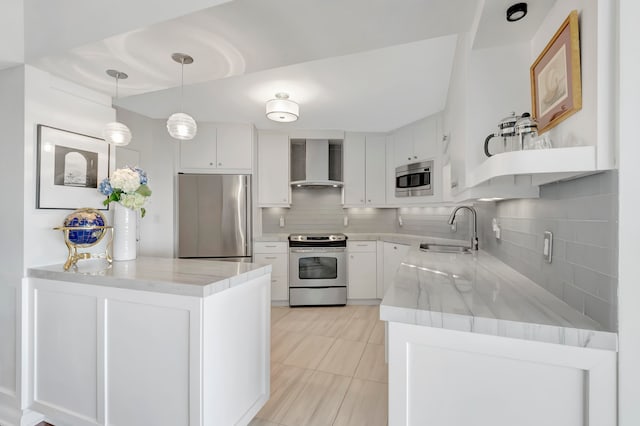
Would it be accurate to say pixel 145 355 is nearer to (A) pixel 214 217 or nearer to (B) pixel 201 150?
(A) pixel 214 217

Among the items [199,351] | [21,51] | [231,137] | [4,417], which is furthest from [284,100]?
[4,417]

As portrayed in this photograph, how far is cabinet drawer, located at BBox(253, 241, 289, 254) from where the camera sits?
376 centimetres

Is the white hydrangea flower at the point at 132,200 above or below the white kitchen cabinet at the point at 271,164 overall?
below

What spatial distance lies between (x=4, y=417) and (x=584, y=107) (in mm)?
3212

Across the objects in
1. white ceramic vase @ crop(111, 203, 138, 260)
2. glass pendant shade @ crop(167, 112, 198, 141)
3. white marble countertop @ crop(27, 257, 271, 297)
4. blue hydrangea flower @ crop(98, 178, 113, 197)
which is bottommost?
white marble countertop @ crop(27, 257, 271, 297)

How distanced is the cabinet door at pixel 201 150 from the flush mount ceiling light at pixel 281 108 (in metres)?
1.28

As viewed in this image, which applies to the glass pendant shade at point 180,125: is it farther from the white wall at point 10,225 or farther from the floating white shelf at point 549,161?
the floating white shelf at point 549,161

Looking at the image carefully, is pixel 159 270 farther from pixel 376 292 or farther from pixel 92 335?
pixel 376 292

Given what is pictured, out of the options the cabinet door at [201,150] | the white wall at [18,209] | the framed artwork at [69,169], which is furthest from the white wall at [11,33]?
the cabinet door at [201,150]

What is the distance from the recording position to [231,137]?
145 inches

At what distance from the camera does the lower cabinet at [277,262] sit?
3762mm

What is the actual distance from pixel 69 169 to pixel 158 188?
5.55ft

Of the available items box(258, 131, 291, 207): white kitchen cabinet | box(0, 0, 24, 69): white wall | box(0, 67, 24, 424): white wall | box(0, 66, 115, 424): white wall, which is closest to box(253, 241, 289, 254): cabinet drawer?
box(258, 131, 291, 207): white kitchen cabinet

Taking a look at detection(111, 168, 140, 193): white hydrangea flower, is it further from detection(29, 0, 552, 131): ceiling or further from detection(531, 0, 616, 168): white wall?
detection(531, 0, 616, 168): white wall
